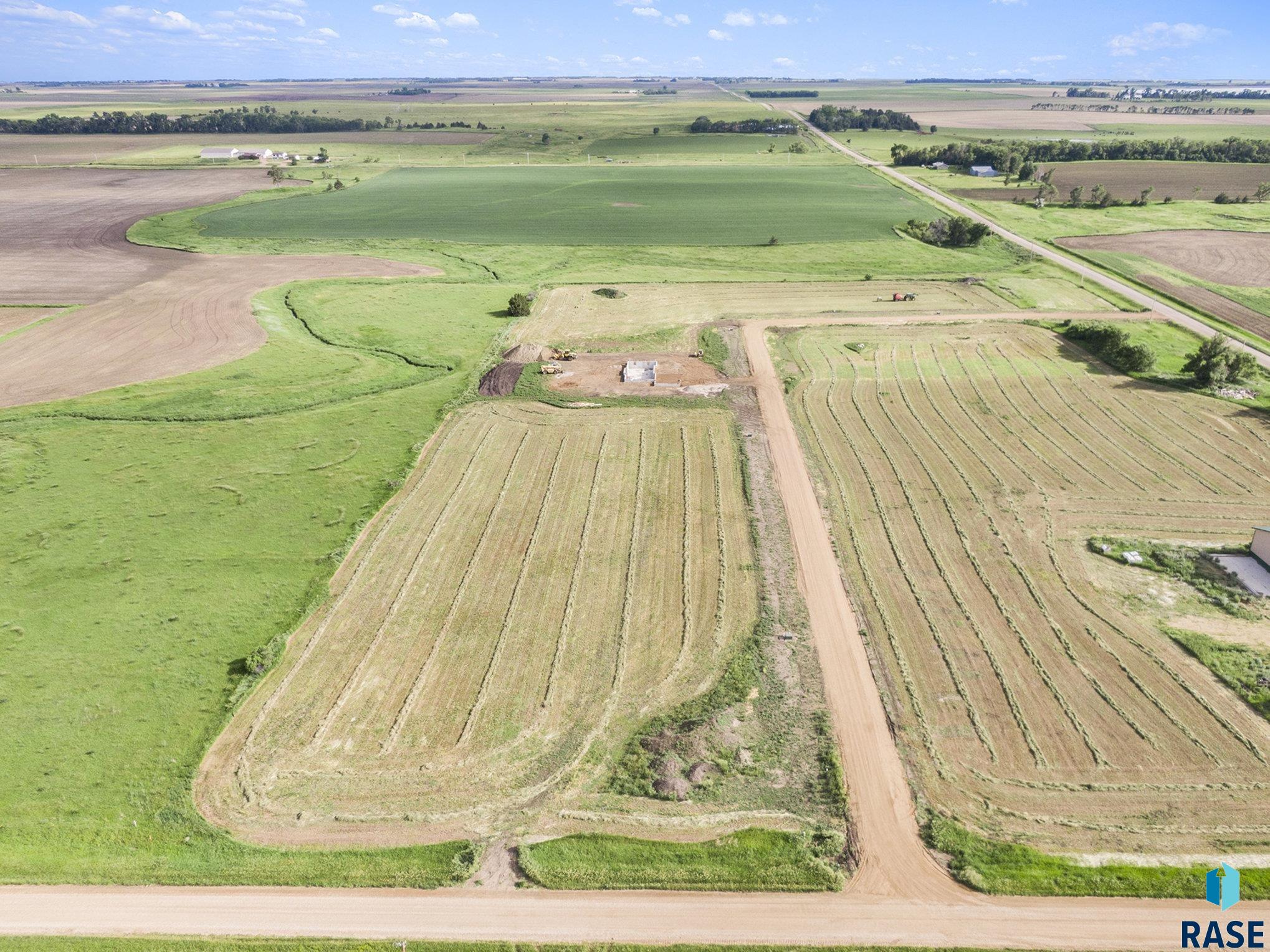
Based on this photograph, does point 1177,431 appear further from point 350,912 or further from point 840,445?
point 350,912

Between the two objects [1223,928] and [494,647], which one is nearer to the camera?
[1223,928]

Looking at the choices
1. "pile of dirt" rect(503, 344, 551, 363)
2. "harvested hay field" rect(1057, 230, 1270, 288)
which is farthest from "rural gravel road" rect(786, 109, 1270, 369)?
"pile of dirt" rect(503, 344, 551, 363)

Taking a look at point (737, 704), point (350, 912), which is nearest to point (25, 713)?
point (350, 912)

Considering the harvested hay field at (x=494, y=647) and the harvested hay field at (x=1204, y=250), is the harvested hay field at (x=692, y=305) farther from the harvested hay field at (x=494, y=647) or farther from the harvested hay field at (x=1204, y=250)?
the harvested hay field at (x=1204, y=250)

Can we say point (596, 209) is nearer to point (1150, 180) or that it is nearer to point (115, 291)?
point (115, 291)

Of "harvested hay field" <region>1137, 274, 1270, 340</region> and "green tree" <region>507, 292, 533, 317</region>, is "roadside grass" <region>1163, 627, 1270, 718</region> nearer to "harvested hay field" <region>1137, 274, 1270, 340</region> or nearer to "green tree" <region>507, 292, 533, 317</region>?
"harvested hay field" <region>1137, 274, 1270, 340</region>

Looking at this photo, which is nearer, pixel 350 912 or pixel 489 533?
pixel 350 912

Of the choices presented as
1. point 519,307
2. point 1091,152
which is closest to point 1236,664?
A: point 519,307
